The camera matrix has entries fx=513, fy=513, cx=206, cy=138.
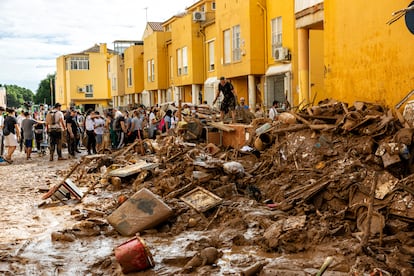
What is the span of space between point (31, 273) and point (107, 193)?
491 centimetres

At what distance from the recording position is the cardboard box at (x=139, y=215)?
7.65 m

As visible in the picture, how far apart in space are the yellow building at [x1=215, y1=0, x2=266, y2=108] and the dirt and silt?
47.2ft

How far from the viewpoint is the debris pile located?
6.26m

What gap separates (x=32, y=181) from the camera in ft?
42.3

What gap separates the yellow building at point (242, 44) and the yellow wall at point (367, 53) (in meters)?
13.1

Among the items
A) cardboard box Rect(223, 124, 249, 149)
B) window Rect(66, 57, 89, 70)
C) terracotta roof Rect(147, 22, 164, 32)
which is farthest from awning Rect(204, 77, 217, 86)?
window Rect(66, 57, 89, 70)

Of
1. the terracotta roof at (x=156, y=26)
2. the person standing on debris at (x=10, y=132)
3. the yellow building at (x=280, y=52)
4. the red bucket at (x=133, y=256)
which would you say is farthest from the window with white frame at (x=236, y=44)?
the terracotta roof at (x=156, y=26)

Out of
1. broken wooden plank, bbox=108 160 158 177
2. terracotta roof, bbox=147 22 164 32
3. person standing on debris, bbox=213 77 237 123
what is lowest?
broken wooden plank, bbox=108 160 158 177

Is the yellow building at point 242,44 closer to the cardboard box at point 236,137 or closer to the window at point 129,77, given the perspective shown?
the cardboard box at point 236,137

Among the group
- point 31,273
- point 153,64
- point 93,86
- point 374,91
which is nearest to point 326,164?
point 374,91

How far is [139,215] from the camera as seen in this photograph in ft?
25.5

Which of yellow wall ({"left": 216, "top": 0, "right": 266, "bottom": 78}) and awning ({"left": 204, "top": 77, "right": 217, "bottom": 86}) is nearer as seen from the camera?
yellow wall ({"left": 216, "top": 0, "right": 266, "bottom": 78})

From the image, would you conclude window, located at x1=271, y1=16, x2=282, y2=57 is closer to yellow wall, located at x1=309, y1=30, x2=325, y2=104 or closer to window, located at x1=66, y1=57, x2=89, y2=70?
yellow wall, located at x1=309, y1=30, x2=325, y2=104

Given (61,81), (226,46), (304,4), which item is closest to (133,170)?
(304,4)
